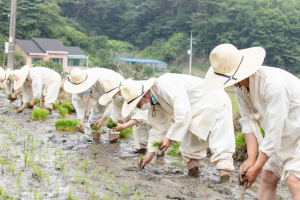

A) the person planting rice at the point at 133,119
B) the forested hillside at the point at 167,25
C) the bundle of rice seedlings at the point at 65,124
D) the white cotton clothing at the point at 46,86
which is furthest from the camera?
the forested hillside at the point at 167,25

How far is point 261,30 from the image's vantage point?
131ft

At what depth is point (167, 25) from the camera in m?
53.5

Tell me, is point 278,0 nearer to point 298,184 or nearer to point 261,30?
point 261,30

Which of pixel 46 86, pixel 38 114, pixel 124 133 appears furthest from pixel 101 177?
pixel 46 86

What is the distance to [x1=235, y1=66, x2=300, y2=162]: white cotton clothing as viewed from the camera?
213cm

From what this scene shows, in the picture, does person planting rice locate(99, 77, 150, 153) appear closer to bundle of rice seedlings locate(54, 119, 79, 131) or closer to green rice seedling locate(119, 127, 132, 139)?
green rice seedling locate(119, 127, 132, 139)

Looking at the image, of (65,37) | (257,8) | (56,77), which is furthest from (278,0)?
(56,77)

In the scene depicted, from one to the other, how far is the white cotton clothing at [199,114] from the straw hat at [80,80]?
74.4 inches

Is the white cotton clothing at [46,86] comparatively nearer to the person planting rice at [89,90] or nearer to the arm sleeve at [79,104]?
the person planting rice at [89,90]

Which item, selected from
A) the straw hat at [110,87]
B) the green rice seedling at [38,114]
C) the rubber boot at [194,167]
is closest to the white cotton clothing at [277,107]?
the rubber boot at [194,167]

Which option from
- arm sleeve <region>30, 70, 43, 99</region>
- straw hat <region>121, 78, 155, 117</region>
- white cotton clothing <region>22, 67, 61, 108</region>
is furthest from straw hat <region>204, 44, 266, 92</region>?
white cotton clothing <region>22, 67, 61, 108</region>

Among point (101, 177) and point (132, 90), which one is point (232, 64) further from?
point (101, 177)

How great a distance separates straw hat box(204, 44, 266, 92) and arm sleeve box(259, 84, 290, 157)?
0.71 feet

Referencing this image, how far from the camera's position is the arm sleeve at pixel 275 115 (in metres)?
2.12
